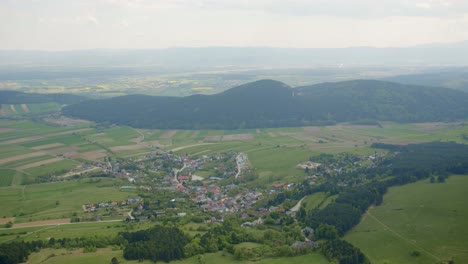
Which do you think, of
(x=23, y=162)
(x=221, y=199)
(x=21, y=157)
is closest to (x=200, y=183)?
(x=221, y=199)

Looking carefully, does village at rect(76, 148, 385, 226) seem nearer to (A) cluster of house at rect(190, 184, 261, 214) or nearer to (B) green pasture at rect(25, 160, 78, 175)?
(A) cluster of house at rect(190, 184, 261, 214)

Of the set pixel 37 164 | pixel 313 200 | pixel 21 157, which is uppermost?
pixel 313 200

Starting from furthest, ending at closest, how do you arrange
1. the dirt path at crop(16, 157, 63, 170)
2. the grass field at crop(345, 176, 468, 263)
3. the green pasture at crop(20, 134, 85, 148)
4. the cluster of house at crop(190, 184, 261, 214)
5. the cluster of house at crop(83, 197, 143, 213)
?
the green pasture at crop(20, 134, 85, 148) → the dirt path at crop(16, 157, 63, 170) → the cluster of house at crop(83, 197, 143, 213) → the cluster of house at crop(190, 184, 261, 214) → the grass field at crop(345, 176, 468, 263)

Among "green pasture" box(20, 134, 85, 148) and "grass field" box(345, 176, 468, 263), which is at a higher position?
"grass field" box(345, 176, 468, 263)

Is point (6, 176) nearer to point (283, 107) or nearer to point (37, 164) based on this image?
point (37, 164)

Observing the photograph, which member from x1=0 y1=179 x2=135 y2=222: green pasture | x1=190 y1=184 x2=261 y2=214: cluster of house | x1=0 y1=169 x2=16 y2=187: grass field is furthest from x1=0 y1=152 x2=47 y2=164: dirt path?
x1=190 y1=184 x2=261 y2=214: cluster of house

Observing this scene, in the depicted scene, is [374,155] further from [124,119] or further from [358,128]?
[124,119]
